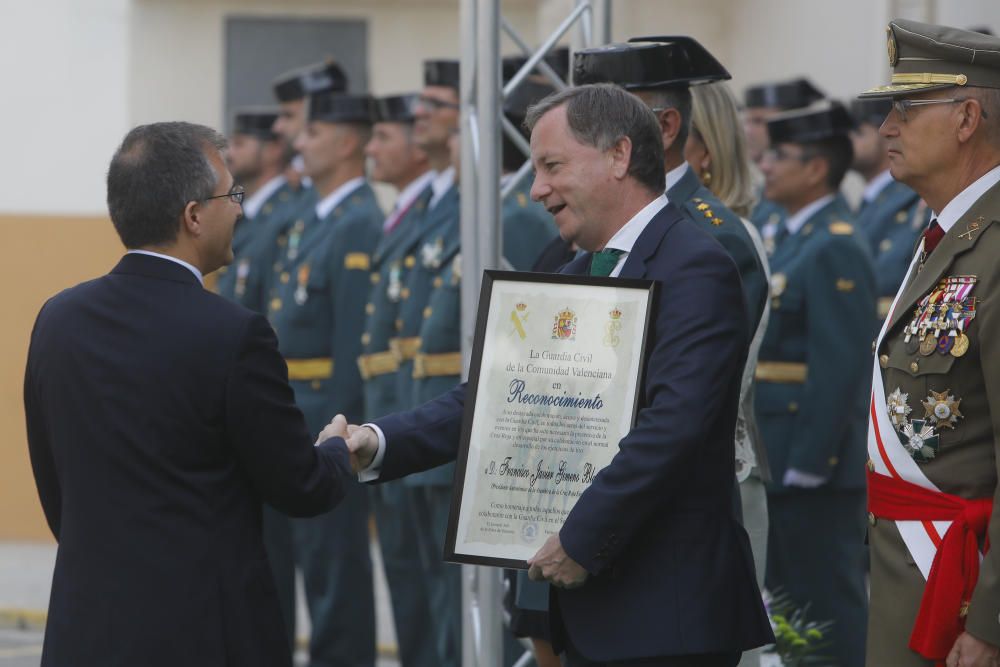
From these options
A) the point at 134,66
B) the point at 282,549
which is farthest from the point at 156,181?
the point at 134,66

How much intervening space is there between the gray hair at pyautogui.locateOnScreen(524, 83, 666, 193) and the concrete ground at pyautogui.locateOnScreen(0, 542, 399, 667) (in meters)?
4.34

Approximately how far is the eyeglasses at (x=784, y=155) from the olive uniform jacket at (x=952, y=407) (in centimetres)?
372

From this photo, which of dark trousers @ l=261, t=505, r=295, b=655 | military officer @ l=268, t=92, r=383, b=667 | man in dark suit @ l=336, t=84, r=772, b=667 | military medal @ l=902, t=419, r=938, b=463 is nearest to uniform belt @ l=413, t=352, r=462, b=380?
military officer @ l=268, t=92, r=383, b=667

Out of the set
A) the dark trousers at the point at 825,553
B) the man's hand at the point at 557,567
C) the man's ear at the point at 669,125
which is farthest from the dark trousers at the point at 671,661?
the dark trousers at the point at 825,553

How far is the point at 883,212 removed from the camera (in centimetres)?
805

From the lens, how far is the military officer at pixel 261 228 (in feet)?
23.7

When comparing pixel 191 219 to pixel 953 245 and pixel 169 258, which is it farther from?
pixel 953 245

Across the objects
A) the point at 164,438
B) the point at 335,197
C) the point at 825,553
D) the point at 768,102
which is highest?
the point at 768,102

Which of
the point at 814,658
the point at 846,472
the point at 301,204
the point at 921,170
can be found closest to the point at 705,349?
the point at 921,170

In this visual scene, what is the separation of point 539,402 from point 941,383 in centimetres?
80

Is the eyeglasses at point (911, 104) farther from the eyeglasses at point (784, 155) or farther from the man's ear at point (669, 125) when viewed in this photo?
the eyeglasses at point (784, 155)

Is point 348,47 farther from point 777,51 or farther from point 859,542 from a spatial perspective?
point 859,542

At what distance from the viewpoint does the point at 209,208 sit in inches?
134

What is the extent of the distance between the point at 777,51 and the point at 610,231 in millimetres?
8595
